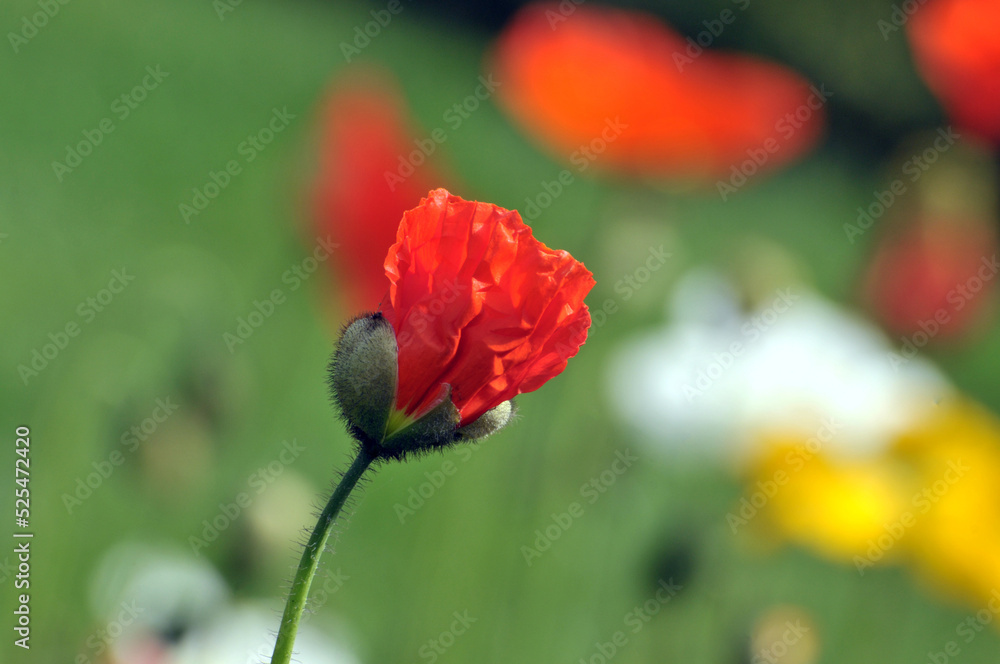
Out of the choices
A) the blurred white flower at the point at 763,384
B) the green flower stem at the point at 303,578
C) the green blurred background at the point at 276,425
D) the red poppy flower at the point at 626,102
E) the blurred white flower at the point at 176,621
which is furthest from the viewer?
the blurred white flower at the point at 763,384

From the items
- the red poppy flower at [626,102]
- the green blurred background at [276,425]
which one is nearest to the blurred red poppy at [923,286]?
the green blurred background at [276,425]

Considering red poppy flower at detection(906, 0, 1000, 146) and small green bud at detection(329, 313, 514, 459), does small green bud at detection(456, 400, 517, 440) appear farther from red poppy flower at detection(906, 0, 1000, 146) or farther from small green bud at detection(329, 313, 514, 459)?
red poppy flower at detection(906, 0, 1000, 146)

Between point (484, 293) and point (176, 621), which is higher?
point (484, 293)

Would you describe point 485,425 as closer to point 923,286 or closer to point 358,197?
point 358,197

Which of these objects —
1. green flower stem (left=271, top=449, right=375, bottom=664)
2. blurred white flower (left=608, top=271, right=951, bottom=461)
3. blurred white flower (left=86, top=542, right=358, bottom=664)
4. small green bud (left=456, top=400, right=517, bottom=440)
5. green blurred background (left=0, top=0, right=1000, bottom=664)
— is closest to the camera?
green flower stem (left=271, top=449, right=375, bottom=664)

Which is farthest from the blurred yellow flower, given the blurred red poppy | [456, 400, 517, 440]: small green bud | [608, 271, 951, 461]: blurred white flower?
[456, 400, 517, 440]: small green bud

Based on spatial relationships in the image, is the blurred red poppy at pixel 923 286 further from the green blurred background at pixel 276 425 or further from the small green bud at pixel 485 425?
the small green bud at pixel 485 425

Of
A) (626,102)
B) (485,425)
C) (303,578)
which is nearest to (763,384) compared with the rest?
(626,102)
